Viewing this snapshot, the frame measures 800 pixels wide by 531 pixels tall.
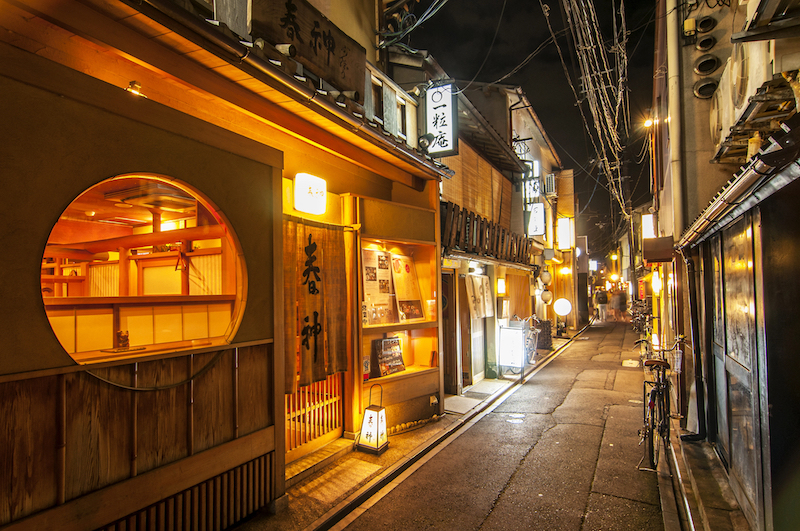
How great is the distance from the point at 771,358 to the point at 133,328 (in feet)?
26.5

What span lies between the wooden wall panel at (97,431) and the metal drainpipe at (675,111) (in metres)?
13.1

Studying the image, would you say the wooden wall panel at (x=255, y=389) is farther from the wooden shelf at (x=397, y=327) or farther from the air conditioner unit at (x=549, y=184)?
the air conditioner unit at (x=549, y=184)

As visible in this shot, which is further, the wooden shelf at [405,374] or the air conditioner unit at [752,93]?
the wooden shelf at [405,374]

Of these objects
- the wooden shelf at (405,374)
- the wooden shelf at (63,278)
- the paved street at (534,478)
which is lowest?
the paved street at (534,478)

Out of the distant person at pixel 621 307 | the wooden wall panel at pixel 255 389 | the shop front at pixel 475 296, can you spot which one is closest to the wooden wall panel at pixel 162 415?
the wooden wall panel at pixel 255 389

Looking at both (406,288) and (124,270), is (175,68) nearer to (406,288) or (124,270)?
(124,270)

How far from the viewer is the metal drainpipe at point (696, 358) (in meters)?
9.62

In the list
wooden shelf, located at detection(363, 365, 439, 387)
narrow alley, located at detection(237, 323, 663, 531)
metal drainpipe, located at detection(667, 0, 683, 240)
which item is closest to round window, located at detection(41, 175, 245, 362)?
narrow alley, located at detection(237, 323, 663, 531)

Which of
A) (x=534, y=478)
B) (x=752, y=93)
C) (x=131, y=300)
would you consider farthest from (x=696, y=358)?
(x=131, y=300)

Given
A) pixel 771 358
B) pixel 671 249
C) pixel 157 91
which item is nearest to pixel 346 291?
pixel 157 91

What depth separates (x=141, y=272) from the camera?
859cm

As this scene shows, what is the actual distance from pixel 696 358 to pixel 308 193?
31.9ft

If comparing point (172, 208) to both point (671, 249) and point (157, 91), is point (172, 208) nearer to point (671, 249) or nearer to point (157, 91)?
point (157, 91)

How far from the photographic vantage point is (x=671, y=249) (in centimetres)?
1224
